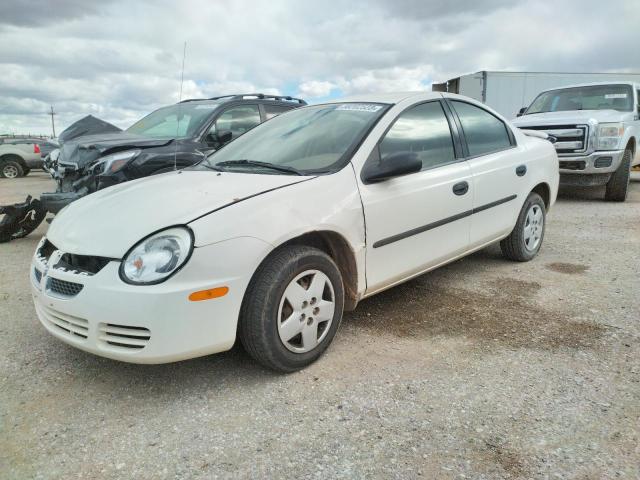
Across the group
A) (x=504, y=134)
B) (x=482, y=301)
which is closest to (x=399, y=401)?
(x=482, y=301)

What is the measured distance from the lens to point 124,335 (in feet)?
7.49

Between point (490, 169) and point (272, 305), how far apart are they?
89.4 inches

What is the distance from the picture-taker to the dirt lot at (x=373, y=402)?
1989 millimetres

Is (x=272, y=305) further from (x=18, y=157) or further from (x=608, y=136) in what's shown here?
(x=18, y=157)

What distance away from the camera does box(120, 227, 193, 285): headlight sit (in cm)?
225

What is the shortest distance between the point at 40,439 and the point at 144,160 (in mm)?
3279

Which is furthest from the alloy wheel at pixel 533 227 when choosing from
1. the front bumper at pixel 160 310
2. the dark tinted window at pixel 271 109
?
the dark tinted window at pixel 271 109

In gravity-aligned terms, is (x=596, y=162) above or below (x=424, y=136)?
below

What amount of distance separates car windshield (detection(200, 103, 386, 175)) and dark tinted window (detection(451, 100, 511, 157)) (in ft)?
2.83

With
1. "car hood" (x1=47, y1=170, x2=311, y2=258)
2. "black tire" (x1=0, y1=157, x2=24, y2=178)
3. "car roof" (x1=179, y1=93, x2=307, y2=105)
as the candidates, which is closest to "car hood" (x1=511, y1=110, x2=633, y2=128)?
"car roof" (x1=179, y1=93, x2=307, y2=105)

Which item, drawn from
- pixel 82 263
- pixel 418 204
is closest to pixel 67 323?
pixel 82 263

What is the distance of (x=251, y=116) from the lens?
6.46 metres

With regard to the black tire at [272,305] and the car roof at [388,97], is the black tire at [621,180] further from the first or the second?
the black tire at [272,305]

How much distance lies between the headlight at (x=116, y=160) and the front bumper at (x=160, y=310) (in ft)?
8.68
